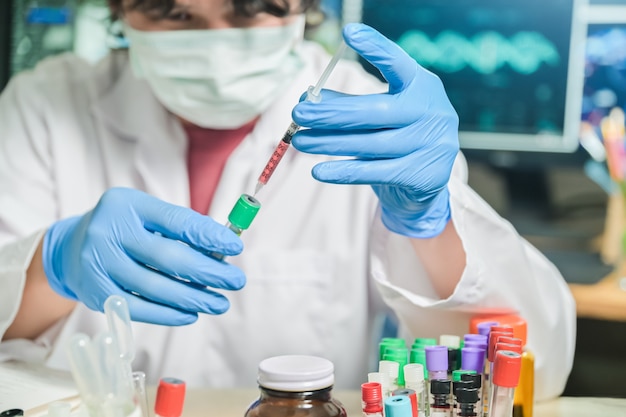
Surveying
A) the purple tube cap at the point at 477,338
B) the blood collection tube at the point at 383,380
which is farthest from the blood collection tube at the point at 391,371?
the purple tube cap at the point at 477,338

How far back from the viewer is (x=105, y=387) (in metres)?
0.72

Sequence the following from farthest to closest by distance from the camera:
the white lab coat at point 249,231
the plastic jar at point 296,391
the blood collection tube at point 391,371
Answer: the white lab coat at point 249,231 → the blood collection tube at point 391,371 → the plastic jar at point 296,391

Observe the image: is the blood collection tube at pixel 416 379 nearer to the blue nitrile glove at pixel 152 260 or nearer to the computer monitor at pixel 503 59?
the blue nitrile glove at pixel 152 260

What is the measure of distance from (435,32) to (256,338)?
1.50 metres

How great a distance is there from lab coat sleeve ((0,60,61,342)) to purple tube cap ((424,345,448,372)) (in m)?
0.68

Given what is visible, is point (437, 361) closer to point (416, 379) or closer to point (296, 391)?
point (416, 379)

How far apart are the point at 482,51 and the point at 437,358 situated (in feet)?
5.91

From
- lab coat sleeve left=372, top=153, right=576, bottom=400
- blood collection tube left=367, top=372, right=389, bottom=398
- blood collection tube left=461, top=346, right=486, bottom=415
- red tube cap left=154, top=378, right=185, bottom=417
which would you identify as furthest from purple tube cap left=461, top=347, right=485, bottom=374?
red tube cap left=154, top=378, right=185, bottom=417

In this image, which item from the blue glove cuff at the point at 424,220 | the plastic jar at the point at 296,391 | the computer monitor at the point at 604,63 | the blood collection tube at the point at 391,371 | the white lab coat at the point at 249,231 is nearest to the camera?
the plastic jar at the point at 296,391

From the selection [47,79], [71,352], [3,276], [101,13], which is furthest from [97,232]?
[101,13]

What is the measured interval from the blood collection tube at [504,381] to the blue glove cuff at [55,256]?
665 millimetres

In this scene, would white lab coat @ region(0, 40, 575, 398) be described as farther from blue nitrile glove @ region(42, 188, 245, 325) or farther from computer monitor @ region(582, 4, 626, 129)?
computer monitor @ region(582, 4, 626, 129)

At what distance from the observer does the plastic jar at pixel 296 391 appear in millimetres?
760

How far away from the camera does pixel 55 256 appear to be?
3.75ft
